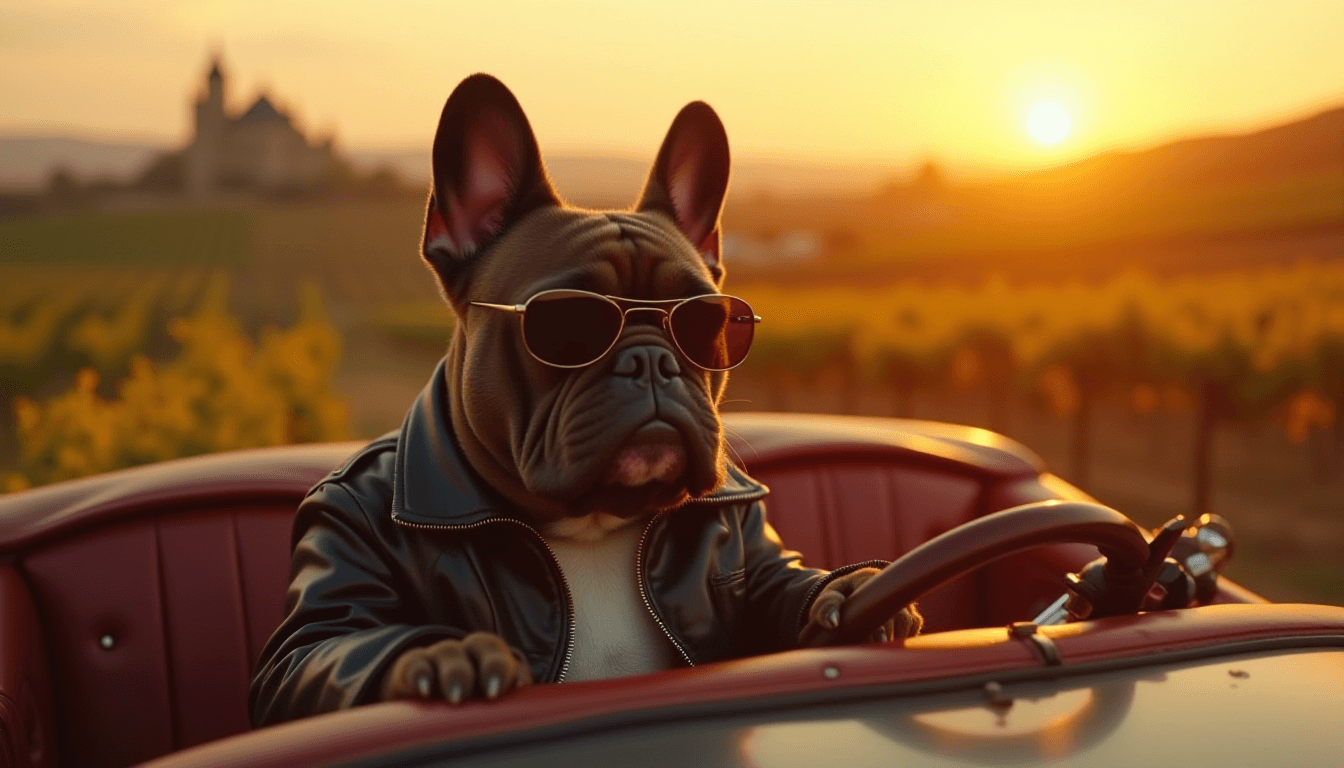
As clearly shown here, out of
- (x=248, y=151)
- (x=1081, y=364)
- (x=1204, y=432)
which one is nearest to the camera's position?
(x=1204, y=432)

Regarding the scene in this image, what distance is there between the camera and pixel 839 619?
1354 millimetres

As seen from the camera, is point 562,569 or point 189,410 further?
point 189,410

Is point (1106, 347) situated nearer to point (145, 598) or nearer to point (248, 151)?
point (145, 598)

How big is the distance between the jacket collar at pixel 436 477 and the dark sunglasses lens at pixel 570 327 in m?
0.25

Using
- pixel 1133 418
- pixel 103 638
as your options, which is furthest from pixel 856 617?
pixel 1133 418

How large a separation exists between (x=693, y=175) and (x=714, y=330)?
0.39 meters

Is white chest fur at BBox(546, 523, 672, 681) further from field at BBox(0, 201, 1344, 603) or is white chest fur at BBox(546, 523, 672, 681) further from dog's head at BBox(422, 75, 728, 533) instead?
field at BBox(0, 201, 1344, 603)

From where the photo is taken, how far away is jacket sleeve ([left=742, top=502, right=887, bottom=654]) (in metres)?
1.62

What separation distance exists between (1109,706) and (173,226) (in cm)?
2576

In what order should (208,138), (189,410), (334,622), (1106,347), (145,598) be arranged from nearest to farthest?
1. (334,622)
2. (145,598)
3. (189,410)
4. (1106,347)
5. (208,138)

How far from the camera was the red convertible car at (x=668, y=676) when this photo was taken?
1037 millimetres

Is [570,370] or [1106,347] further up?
[570,370]

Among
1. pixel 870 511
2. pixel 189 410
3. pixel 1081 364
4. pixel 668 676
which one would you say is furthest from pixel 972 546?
Answer: pixel 1081 364

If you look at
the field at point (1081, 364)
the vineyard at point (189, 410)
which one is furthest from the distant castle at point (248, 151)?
the vineyard at point (189, 410)
